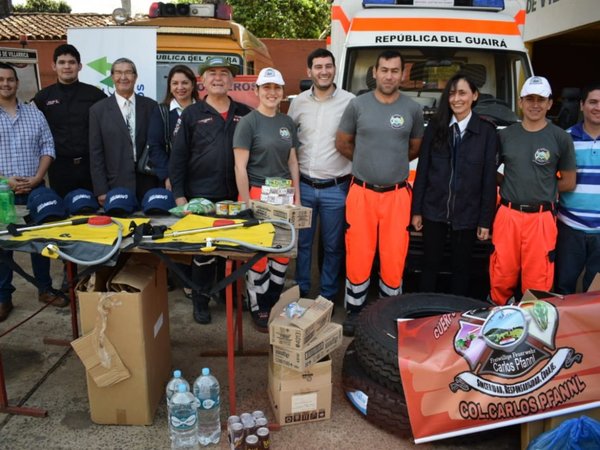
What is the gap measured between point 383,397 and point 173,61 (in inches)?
239

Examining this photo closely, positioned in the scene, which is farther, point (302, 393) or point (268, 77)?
point (268, 77)

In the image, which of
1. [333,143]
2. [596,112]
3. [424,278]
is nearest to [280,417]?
[424,278]

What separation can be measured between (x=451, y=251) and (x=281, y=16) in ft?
68.9

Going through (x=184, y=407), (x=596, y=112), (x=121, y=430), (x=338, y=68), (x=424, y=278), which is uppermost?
(x=338, y=68)

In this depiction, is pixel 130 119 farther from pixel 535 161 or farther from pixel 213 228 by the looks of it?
pixel 535 161

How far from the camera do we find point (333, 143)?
432 centimetres

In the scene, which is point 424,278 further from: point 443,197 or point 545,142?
point 545,142

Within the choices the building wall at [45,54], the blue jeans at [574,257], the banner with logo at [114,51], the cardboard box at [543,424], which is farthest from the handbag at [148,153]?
the building wall at [45,54]

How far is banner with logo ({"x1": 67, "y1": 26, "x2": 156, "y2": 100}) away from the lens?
6.08m

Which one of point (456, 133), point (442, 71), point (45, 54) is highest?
point (45, 54)

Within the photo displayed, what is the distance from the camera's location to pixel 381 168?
4.00 m

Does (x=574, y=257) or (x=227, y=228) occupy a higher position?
(x=227, y=228)

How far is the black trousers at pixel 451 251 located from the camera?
160 inches

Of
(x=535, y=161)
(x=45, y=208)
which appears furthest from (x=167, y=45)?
(x=535, y=161)
